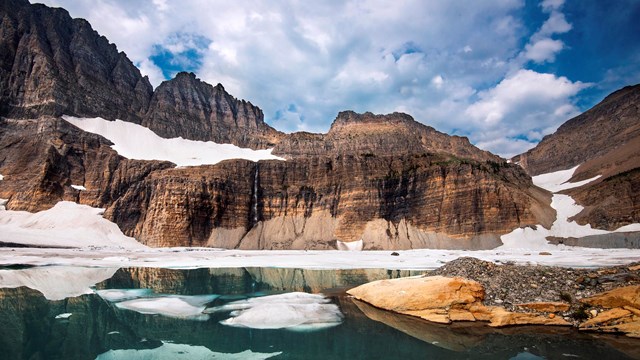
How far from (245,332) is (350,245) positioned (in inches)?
2957

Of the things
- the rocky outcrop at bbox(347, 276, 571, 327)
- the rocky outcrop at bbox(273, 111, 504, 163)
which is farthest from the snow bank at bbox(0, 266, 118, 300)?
the rocky outcrop at bbox(273, 111, 504, 163)

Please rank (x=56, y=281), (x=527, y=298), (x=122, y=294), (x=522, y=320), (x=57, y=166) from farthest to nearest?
(x=57, y=166)
(x=56, y=281)
(x=122, y=294)
(x=527, y=298)
(x=522, y=320)

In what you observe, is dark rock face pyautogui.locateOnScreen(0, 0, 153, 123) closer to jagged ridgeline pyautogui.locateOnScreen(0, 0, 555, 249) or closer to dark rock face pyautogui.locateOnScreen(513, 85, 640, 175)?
jagged ridgeline pyautogui.locateOnScreen(0, 0, 555, 249)

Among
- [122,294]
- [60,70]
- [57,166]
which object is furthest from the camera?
[60,70]

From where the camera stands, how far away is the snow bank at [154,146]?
11894 cm

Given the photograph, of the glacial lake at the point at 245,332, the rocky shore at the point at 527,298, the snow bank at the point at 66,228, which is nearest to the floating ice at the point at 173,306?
the glacial lake at the point at 245,332

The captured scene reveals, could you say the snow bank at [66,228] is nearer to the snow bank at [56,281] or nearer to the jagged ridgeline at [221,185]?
the jagged ridgeline at [221,185]

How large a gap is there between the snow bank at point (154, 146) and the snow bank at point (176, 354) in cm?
10901

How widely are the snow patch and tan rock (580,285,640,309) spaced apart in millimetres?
72267

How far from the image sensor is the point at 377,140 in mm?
144500

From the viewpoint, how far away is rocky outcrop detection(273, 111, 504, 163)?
142625 mm

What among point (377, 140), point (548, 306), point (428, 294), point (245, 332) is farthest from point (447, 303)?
point (377, 140)

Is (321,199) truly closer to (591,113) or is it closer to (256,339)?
(256,339)

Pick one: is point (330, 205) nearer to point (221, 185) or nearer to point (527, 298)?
point (221, 185)
